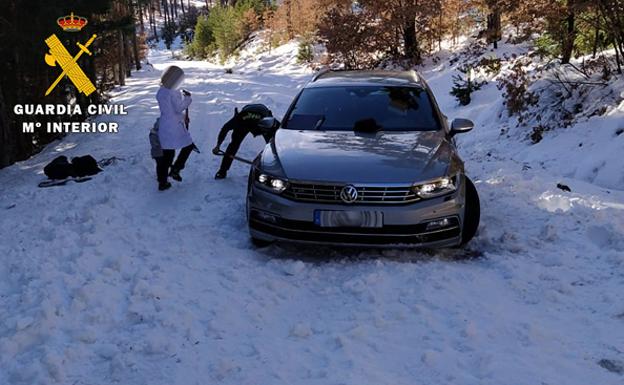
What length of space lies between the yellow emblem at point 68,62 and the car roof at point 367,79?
860 centimetres

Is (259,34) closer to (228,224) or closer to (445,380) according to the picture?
(228,224)

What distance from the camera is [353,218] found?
4.52 metres

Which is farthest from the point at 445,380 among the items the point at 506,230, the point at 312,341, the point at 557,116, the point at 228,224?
the point at 557,116

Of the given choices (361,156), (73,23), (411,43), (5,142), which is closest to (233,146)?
(361,156)

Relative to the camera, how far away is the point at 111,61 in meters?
24.6

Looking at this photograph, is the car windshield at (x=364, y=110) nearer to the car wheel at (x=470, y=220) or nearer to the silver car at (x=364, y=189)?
the silver car at (x=364, y=189)

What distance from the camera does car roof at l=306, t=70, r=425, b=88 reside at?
6529 millimetres

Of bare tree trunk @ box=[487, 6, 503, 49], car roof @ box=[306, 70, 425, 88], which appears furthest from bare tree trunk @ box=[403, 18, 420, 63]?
car roof @ box=[306, 70, 425, 88]

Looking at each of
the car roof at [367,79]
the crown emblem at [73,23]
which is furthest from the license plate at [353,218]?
the crown emblem at [73,23]

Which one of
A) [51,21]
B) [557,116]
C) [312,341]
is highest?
[51,21]

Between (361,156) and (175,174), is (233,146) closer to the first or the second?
(175,174)

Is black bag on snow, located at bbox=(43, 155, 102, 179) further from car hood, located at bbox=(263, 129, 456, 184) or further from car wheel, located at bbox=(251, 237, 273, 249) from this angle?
car wheel, located at bbox=(251, 237, 273, 249)

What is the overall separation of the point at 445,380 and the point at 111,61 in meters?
24.6

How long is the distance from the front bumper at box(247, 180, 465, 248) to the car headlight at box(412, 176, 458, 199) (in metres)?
0.05
